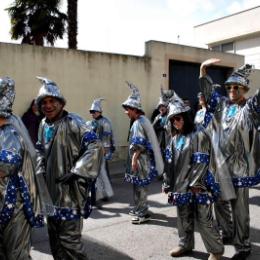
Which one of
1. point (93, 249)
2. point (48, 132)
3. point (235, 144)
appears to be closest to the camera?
point (48, 132)

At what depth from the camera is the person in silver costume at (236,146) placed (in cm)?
472

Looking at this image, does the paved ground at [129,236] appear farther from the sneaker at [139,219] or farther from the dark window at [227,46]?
the dark window at [227,46]

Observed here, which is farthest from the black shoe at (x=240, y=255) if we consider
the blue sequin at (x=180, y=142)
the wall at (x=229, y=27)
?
the wall at (x=229, y=27)

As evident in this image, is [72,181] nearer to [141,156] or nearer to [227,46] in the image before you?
[141,156]

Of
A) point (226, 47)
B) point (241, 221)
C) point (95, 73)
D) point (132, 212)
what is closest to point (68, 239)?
point (241, 221)

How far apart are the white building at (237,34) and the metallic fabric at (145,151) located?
19.3 m

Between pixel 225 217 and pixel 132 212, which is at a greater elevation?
pixel 225 217

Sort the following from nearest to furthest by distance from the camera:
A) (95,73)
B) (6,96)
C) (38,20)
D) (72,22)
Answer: (6,96), (95,73), (72,22), (38,20)

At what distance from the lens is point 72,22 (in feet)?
51.1

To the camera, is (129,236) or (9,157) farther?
(129,236)

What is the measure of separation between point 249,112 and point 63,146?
2082 millimetres

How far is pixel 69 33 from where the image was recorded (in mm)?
15727

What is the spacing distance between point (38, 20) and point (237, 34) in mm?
13452

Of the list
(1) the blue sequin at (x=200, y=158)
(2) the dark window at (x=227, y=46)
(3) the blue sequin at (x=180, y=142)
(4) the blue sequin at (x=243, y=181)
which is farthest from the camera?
(2) the dark window at (x=227, y=46)
